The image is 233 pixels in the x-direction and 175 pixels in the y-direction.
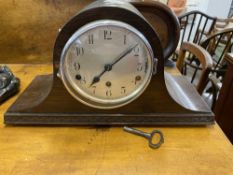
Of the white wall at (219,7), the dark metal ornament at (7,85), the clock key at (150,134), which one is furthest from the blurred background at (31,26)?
the white wall at (219,7)

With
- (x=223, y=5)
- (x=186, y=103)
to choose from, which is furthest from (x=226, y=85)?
(x=223, y=5)

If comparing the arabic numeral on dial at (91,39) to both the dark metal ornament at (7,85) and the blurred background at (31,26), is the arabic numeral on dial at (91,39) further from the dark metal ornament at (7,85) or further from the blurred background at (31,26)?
the blurred background at (31,26)

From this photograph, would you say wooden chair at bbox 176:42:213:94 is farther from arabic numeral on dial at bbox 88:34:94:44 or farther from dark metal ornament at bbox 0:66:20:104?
dark metal ornament at bbox 0:66:20:104

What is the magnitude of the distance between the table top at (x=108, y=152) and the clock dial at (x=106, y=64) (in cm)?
9

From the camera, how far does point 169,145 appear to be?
0.49m

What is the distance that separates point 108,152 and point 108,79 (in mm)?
164

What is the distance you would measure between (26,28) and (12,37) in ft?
0.23

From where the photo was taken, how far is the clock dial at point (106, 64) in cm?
47

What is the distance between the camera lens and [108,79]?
514mm

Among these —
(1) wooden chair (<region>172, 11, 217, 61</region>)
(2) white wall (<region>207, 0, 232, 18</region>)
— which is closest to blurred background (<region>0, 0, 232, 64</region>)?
(1) wooden chair (<region>172, 11, 217, 61</region>)

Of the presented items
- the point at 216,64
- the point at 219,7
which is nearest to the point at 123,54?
the point at 216,64

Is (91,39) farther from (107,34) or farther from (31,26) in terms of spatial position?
(31,26)

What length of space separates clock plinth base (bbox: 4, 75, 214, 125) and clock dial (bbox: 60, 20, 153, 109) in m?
0.02

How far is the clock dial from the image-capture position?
470mm
